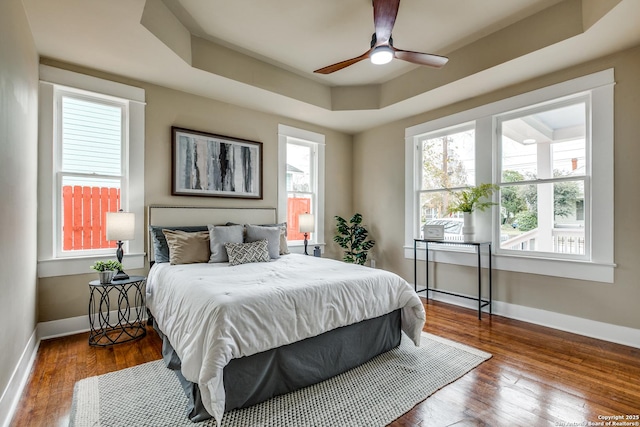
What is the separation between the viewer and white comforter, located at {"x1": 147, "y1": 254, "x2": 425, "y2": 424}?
172 centimetres

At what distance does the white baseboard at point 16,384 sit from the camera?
5.76 feet

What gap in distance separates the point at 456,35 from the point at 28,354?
4.80 meters

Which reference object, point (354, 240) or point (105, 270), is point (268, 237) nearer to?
point (105, 270)

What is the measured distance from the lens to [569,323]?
3229 mm

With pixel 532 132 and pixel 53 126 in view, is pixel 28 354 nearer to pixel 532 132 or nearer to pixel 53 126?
pixel 53 126

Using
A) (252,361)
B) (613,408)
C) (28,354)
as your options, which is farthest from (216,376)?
(613,408)

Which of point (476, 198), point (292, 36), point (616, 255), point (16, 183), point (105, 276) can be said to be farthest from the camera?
point (476, 198)

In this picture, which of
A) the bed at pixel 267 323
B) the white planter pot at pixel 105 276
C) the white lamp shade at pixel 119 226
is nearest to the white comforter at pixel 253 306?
the bed at pixel 267 323

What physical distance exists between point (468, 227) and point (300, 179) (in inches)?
102

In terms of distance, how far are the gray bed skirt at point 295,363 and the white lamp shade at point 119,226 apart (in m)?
1.17

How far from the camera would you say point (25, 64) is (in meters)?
2.38

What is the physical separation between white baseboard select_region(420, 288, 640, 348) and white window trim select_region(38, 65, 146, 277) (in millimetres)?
4237

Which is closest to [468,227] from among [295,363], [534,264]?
[534,264]

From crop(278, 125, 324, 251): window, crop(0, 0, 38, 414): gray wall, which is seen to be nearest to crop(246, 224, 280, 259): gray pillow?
crop(278, 125, 324, 251): window
